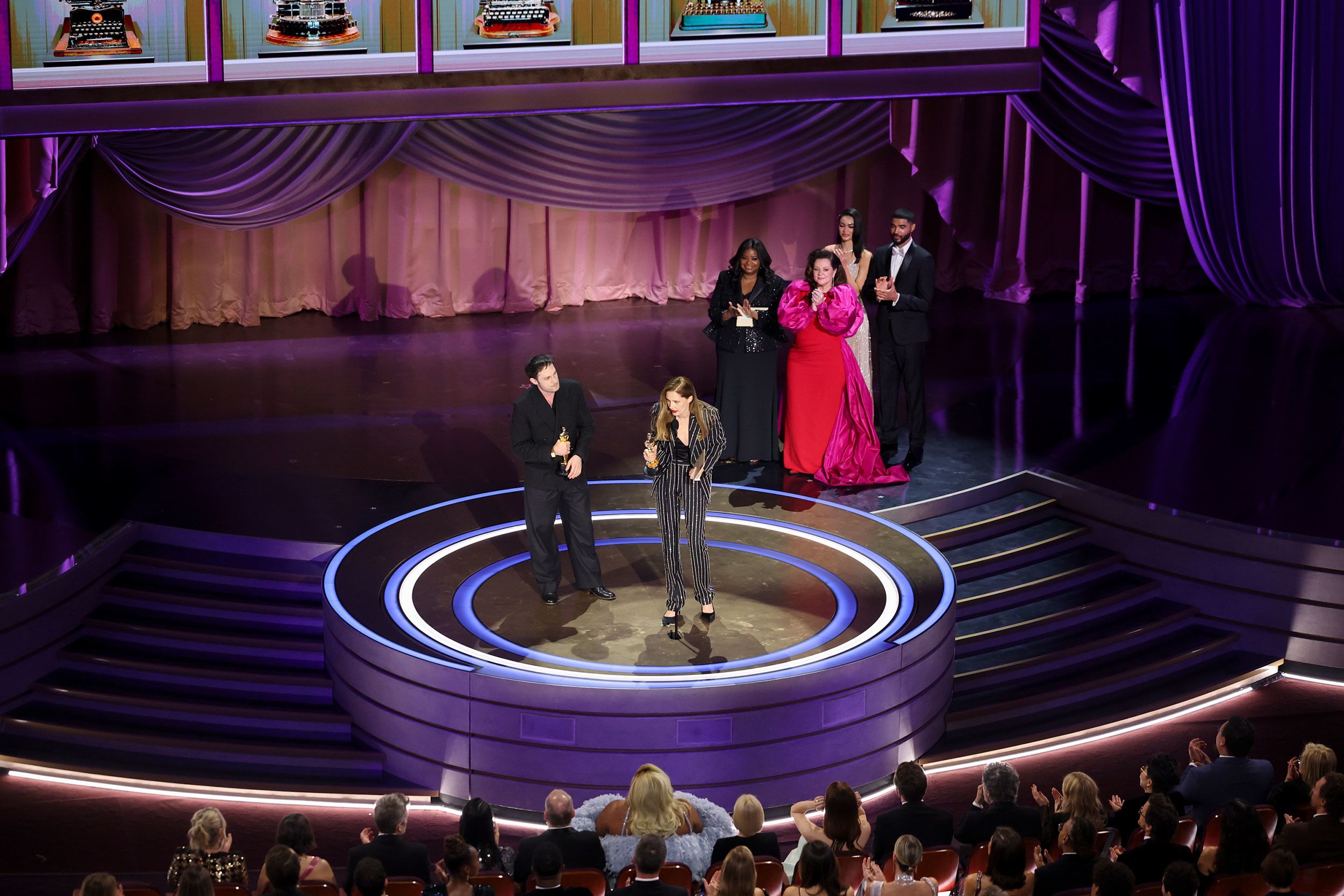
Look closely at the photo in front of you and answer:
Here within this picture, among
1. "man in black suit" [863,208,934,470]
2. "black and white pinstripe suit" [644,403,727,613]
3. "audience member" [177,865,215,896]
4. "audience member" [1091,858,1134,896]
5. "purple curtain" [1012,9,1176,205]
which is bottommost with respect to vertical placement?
"audience member" [177,865,215,896]

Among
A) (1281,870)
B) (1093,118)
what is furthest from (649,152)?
(1281,870)

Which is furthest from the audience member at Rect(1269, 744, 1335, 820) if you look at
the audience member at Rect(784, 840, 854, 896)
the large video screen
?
the large video screen

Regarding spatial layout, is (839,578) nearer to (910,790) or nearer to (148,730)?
(910,790)

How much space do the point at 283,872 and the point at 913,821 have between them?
6.42ft

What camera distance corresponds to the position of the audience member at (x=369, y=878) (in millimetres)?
4367

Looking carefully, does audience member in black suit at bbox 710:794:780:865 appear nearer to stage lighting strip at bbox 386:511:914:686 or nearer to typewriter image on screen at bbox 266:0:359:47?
stage lighting strip at bbox 386:511:914:686

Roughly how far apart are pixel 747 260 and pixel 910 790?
3.82m

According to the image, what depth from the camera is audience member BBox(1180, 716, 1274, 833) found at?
5.38 metres

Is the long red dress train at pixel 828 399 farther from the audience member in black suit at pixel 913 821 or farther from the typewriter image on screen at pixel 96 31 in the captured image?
the typewriter image on screen at pixel 96 31

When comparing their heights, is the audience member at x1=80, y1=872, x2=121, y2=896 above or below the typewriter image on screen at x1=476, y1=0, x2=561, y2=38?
below

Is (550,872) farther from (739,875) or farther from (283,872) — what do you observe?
(283,872)

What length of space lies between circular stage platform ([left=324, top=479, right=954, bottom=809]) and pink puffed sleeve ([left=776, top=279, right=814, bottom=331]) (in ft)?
4.12

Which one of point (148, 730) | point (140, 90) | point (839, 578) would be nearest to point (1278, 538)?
point (839, 578)

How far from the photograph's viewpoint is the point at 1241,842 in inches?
179
